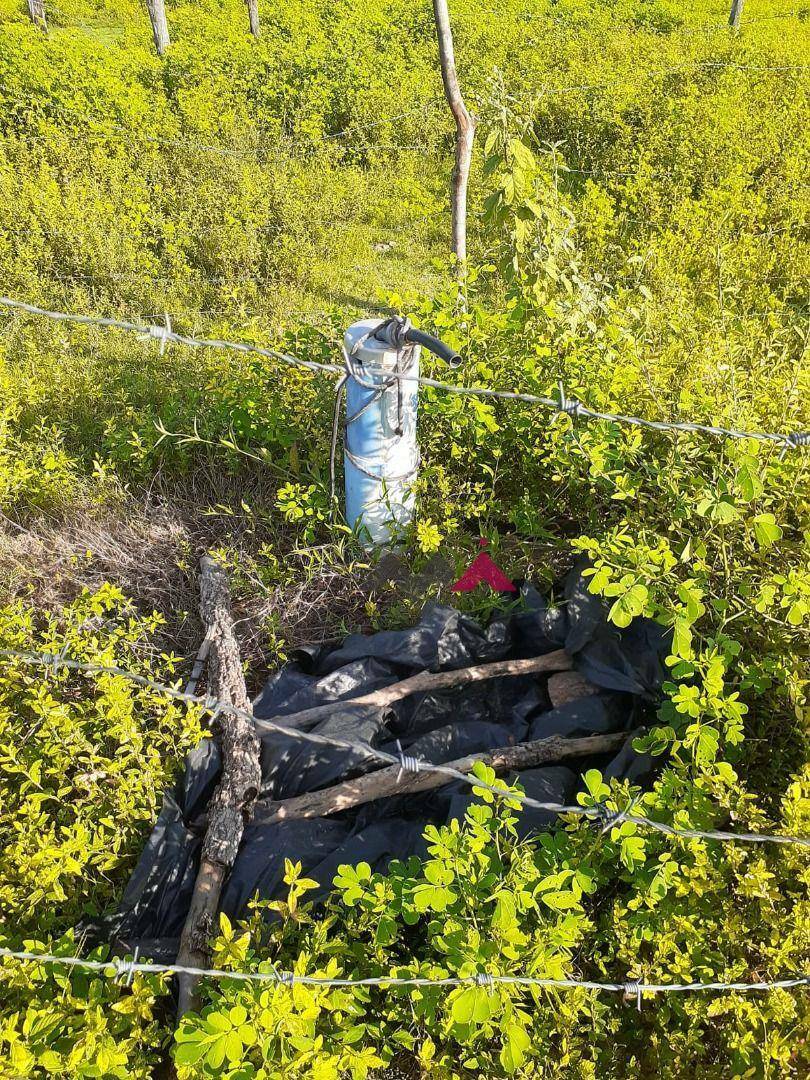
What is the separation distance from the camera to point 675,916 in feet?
5.89

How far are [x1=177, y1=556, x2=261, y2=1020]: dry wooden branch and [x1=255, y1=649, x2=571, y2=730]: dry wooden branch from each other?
0.66ft

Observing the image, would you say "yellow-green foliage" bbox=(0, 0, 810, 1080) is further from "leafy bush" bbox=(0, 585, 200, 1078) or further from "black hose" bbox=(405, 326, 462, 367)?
"black hose" bbox=(405, 326, 462, 367)

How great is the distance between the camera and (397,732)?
2.83 metres

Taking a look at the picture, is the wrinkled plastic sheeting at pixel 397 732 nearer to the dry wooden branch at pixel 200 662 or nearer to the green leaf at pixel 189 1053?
the dry wooden branch at pixel 200 662

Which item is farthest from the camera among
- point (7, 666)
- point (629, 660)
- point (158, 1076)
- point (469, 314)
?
point (469, 314)

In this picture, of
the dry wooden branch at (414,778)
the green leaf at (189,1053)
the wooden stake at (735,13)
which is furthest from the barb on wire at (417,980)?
the wooden stake at (735,13)

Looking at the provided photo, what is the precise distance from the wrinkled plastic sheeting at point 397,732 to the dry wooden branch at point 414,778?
0.12ft

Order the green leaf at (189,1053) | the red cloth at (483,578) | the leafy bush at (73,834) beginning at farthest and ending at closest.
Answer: the red cloth at (483,578) < the leafy bush at (73,834) < the green leaf at (189,1053)

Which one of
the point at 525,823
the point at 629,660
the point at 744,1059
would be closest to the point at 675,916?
the point at 744,1059

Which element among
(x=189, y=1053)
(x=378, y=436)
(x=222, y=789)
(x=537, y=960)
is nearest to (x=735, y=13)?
(x=378, y=436)

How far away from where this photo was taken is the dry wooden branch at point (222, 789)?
7.05 ft

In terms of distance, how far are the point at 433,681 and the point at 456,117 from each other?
13.0 feet

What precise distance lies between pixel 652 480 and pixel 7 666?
2385mm

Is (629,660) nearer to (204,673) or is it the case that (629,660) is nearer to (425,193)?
(204,673)
